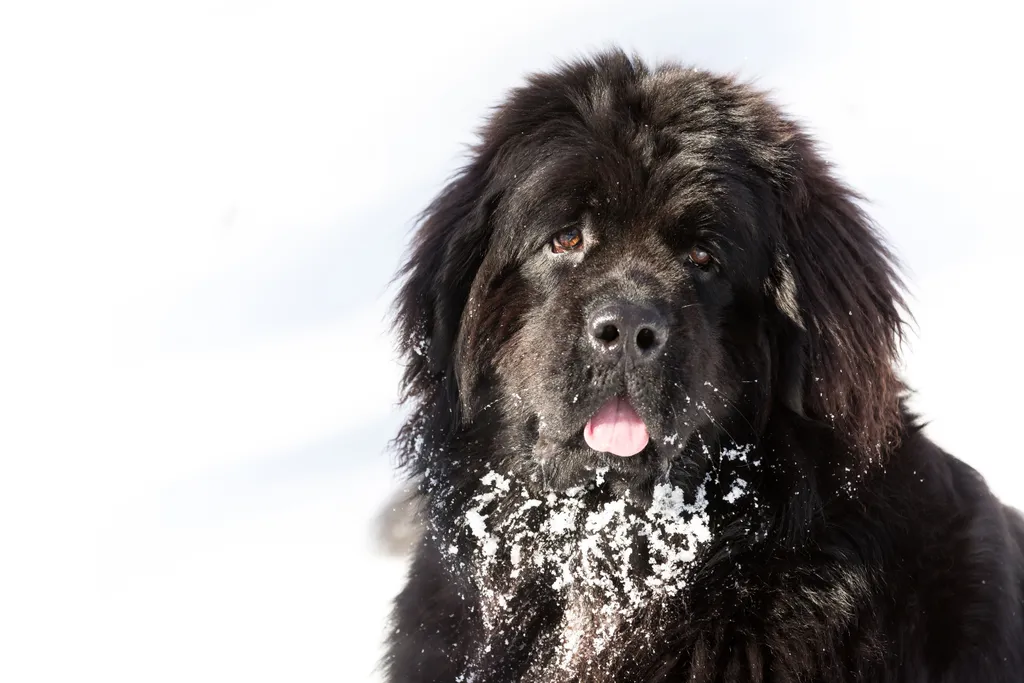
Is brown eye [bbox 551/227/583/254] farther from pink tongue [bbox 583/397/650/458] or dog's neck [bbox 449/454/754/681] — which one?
dog's neck [bbox 449/454/754/681]

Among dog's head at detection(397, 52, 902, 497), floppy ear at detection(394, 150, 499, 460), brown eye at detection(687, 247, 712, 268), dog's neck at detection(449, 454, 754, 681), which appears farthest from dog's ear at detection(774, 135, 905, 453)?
floppy ear at detection(394, 150, 499, 460)

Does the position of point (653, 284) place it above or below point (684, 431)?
above

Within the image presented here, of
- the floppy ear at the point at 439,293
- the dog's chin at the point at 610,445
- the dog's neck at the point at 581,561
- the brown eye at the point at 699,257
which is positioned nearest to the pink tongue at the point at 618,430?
the dog's chin at the point at 610,445

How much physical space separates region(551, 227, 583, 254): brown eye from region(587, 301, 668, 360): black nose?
373mm

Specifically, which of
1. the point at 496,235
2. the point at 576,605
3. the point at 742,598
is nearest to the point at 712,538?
the point at 742,598

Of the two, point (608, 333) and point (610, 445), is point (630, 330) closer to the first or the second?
point (608, 333)

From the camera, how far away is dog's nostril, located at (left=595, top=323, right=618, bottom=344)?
2.74m

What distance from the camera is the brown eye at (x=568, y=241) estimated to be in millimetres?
3062

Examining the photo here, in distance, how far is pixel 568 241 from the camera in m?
3.07

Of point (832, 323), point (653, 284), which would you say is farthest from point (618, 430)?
point (832, 323)

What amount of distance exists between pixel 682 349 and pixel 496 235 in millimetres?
756

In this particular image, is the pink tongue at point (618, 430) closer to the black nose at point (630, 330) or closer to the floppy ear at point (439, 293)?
the black nose at point (630, 330)

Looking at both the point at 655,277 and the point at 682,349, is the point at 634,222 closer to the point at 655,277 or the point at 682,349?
the point at 655,277

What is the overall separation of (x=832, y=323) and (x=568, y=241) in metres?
0.85
